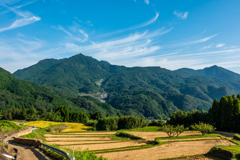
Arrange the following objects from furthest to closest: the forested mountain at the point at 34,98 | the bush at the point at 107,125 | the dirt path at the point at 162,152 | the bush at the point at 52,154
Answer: the forested mountain at the point at 34,98, the bush at the point at 107,125, the dirt path at the point at 162,152, the bush at the point at 52,154

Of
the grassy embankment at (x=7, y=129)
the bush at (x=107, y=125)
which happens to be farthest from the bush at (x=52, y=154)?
the bush at (x=107, y=125)

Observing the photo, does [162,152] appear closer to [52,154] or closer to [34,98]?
[52,154]

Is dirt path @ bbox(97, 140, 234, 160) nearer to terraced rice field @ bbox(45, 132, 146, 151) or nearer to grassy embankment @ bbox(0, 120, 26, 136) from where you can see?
terraced rice field @ bbox(45, 132, 146, 151)

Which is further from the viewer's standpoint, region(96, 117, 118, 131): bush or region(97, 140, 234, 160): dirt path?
region(96, 117, 118, 131): bush

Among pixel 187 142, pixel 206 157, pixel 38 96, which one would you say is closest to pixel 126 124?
pixel 187 142

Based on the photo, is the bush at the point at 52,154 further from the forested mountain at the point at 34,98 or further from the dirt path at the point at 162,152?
the forested mountain at the point at 34,98

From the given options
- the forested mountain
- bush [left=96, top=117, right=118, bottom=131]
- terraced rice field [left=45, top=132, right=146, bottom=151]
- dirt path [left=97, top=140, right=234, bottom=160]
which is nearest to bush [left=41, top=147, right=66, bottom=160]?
dirt path [left=97, top=140, right=234, bottom=160]

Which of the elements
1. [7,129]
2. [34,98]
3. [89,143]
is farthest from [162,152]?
[34,98]

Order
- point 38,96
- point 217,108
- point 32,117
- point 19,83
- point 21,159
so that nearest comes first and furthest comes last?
point 21,159, point 217,108, point 32,117, point 38,96, point 19,83

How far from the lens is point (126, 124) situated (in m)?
46.2

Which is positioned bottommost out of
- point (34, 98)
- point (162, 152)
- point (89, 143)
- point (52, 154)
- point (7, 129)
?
point (89, 143)

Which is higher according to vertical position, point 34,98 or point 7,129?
point 34,98

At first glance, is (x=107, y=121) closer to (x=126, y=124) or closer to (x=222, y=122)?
(x=126, y=124)

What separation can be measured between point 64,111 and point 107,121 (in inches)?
1435
